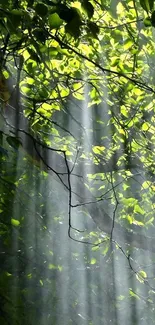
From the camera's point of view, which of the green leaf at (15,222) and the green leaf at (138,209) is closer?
the green leaf at (15,222)

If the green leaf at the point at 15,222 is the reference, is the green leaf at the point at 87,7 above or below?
above

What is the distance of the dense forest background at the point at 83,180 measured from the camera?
1407mm

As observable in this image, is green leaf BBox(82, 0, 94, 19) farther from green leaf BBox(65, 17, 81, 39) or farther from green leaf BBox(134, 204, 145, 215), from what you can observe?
green leaf BBox(134, 204, 145, 215)

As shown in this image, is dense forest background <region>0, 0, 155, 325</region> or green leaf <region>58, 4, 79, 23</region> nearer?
green leaf <region>58, 4, 79, 23</region>

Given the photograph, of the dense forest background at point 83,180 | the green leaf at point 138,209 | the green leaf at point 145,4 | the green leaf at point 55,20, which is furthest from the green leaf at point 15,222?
the green leaf at point 145,4

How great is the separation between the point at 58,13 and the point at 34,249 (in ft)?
3.27

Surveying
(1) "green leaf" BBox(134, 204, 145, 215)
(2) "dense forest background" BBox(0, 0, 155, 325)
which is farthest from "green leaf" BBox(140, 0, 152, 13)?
(1) "green leaf" BBox(134, 204, 145, 215)

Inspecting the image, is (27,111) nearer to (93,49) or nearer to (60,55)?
(60,55)

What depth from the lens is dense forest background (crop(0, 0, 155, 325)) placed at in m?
1.41

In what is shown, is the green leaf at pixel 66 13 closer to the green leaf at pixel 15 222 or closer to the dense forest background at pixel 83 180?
the dense forest background at pixel 83 180

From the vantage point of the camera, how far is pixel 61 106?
1558 millimetres

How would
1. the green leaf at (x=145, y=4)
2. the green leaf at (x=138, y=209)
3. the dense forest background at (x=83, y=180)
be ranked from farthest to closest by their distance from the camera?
the green leaf at (x=138, y=209) < the dense forest background at (x=83, y=180) < the green leaf at (x=145, y=4)

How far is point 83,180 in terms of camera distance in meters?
1.63

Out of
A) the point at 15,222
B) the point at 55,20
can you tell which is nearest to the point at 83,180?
the point at 15,222
